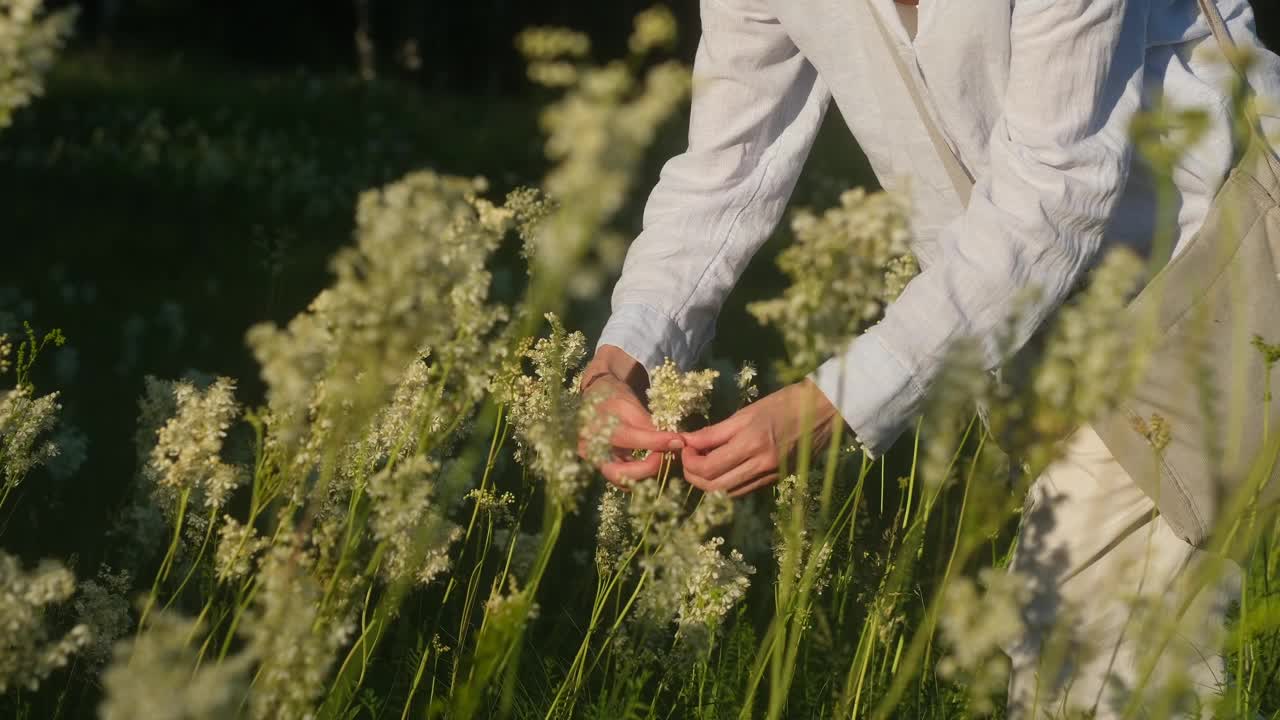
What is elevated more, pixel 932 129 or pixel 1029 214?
pixel 932 129

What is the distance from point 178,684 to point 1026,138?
176 cm

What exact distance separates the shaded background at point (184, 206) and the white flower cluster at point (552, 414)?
0.95 metres

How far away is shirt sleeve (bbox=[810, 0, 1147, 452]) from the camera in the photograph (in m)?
2.50

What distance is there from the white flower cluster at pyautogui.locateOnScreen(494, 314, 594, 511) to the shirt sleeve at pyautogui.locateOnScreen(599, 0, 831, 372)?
1.67 ft

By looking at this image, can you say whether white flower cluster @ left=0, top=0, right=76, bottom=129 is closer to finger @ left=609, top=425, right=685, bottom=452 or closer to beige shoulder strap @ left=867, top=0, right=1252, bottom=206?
finger @ left=609, top=425, right=685, bottom=452

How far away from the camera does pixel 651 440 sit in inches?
103

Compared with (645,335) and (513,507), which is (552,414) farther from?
(513,507)

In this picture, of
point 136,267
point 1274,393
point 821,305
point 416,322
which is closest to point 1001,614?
point 821,305

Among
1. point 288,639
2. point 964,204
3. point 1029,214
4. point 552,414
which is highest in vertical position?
point 964,204

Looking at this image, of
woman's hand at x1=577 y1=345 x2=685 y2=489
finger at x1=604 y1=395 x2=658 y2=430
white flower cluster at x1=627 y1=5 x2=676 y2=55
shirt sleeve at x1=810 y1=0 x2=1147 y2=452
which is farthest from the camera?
finger at x1=604 y1=395 x2=658 y2=430

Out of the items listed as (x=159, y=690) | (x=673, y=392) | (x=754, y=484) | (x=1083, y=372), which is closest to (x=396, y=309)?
(x=159, y=690)

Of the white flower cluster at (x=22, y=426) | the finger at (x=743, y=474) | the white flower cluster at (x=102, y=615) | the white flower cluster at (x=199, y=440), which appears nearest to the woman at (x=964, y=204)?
the finger at (x=743, y=474)

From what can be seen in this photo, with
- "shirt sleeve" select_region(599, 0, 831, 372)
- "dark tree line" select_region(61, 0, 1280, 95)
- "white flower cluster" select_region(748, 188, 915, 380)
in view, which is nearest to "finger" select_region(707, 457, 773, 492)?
"shirt sleeve" select_region(599, 0, 831, 372)

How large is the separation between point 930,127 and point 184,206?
8084 mm
